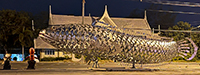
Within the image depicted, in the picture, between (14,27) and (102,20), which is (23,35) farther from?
(102,20)

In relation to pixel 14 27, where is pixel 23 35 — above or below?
below

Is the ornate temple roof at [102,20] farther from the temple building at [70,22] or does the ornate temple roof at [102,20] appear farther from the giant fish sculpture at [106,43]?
the giant fish sculpture at [106,43]

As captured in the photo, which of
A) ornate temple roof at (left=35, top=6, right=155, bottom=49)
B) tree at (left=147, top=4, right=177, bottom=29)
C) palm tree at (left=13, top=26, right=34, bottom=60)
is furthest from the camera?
tree at (left=147, top=4, right=177, bottom=29)

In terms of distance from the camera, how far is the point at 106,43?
15.2m

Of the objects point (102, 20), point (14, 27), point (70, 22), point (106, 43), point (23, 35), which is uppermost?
point (102, 20)

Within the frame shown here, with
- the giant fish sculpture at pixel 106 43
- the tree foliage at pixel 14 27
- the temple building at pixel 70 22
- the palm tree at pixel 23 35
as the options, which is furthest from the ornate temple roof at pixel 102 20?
the giant fish sculpture at pixel 106 43

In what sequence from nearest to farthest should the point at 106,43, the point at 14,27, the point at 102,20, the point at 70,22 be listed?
1. the point at 106,43
2. the point at 102,20
3. the point at 14,27
4. the point at 70,22

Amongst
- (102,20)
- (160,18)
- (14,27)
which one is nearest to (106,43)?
(102,20)

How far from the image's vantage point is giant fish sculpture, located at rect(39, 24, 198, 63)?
14469 millimetres

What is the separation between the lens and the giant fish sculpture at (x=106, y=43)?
1447 cm

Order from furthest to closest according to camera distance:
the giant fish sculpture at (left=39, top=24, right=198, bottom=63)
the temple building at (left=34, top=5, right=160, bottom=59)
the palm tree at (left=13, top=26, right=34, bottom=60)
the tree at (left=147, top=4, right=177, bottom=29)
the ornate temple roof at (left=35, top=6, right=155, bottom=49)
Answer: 1. the tree at (left=147, top=4, right=177, bottom=29)
2. the palm tree at (left=13, top=26, right=34, bottom=60)
3. the ornate temple roof at (left=35, top=6, right=155, bottom=49)
4. the temple building at (left=34, top=5, right=160, bottom=59)
5. the giant fish sculpture at (left=39, top=24, right=198, bottom=63)

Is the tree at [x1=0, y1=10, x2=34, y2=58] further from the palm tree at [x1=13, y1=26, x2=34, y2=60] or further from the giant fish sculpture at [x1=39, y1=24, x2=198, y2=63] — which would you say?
the giant fish sculpture at [x1=39, y1=24, x2=198, y2=63]

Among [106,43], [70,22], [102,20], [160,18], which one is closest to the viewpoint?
[106,43]

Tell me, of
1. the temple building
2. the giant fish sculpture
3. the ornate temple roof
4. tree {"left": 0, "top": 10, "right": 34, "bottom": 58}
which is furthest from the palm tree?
the giant fish sculpture
